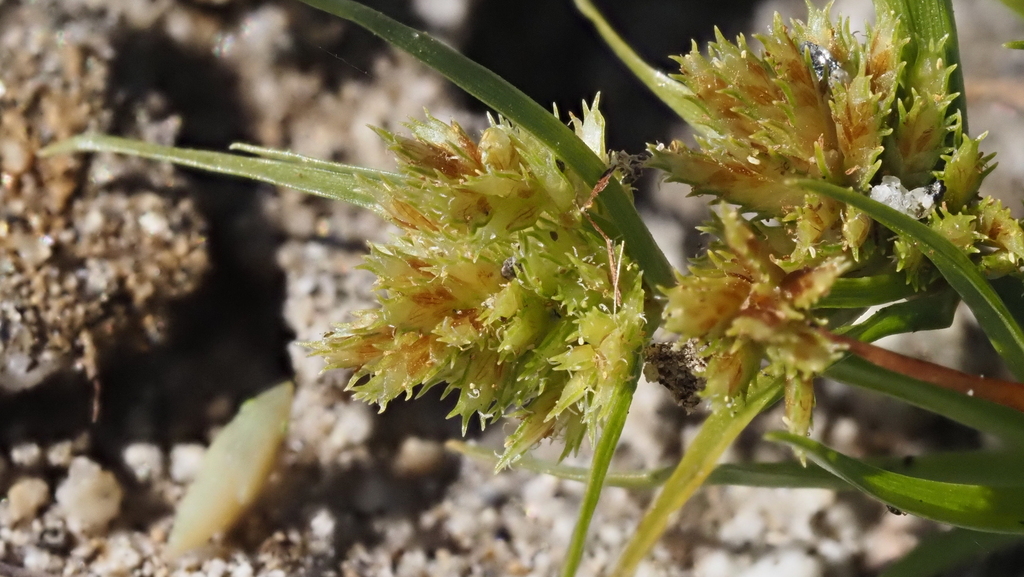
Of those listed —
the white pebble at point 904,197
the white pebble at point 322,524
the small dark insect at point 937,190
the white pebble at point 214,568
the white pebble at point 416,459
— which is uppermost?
the small dark insect at point 937,190

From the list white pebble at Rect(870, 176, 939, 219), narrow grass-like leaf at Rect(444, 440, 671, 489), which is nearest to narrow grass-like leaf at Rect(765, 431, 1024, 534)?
white pebble at Rect(870, 176, 939, 219)

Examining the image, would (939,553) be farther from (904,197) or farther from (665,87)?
(665,87)

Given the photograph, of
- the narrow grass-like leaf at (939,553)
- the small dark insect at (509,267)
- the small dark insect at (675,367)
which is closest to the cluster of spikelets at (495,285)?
the small dark insect at (509,267)

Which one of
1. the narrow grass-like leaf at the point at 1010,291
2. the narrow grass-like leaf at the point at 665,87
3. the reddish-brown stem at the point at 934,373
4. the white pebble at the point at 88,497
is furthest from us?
the white pebble at the point at 88,497

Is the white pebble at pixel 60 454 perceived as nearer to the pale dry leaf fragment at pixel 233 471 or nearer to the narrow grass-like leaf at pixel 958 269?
the pale dry leaf fragment at pixel 233 471

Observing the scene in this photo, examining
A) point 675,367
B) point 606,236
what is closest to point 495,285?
point 606,236

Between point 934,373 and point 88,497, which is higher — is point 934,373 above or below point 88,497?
above
